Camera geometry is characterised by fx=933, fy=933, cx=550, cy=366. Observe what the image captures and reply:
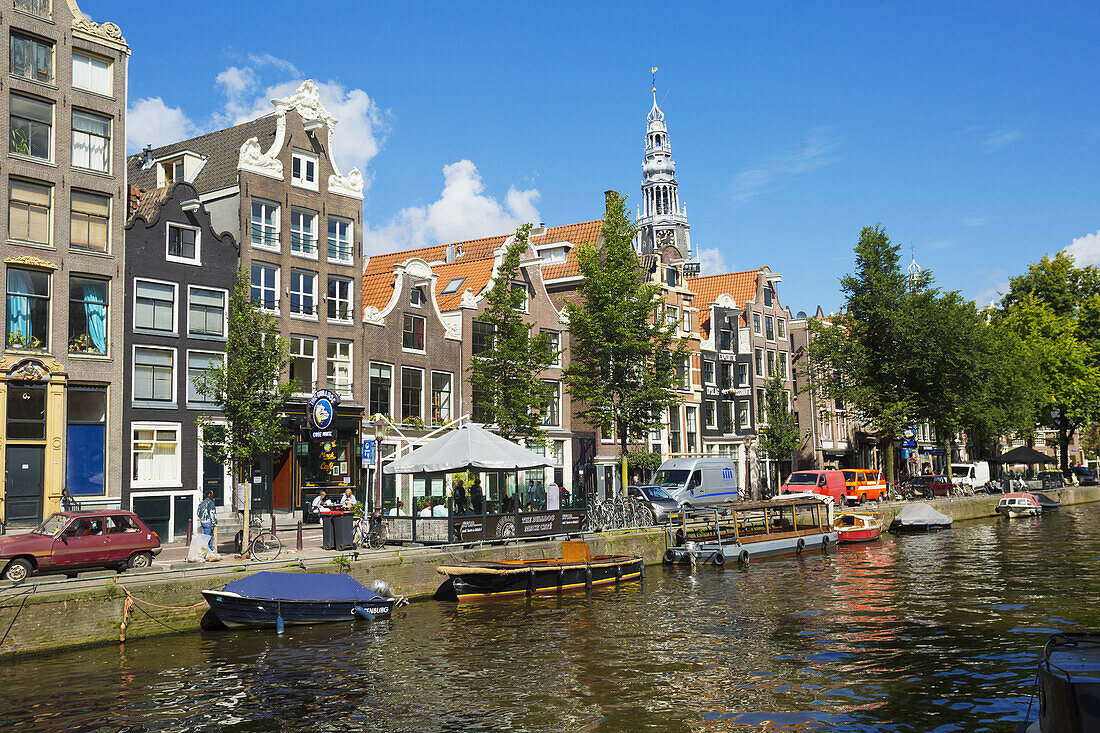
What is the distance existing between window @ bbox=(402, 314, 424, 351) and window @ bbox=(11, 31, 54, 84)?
18791mm

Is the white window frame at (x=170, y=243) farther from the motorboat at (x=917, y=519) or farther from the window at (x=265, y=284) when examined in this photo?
the motorboat at (x=917, y=519)

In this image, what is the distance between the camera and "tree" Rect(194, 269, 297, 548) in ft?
101

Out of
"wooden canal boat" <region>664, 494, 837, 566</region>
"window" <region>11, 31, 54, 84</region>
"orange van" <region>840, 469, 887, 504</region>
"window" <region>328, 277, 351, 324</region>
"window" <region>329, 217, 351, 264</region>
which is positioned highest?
"window" <region>11, 31, 54, 84</region>

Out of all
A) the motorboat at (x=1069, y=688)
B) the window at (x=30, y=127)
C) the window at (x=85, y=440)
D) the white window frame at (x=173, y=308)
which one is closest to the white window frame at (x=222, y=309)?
the white window frame at (x=173, y=308)

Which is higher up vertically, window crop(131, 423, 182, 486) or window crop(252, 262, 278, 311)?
A: window crop(252, 262, 278, 311)

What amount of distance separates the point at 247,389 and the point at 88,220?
37.9ft

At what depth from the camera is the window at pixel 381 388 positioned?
45.1 metres

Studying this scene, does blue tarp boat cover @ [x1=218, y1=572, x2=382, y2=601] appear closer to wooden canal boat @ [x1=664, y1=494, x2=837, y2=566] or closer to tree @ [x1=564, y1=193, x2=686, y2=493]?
wooden canal boat @ [x1=664, y1=494, x2=837, y2=566]

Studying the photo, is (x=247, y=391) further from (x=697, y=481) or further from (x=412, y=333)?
(x=697, y=481)

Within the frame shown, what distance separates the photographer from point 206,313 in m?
39.4

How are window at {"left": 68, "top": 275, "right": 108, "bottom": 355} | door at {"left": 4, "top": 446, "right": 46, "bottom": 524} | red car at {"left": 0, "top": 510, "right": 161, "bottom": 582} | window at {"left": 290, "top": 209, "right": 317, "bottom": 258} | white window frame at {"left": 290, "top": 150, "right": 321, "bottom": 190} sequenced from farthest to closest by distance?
white window frame at {"left": 290, "top": 150, "right": 321, "bottom": 190} → window at {"left": 290, "top": 209, "right": 317, "bottom": 258} → window at {"left": 68, "top": 275, "right": 108, "bottom": 355} → door at {"left": 4, "top": 446, "right": 46, "bottom": 524} → red car at {"left": 0, "top": 510, "right": 161, "bottom": 582}

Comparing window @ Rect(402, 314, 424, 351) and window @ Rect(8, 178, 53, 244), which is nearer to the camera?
window @ Rect(8, 178, 53, 244)

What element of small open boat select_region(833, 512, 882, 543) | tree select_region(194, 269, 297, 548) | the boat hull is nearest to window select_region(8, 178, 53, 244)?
tree select_region(194, 269, 297, 548)

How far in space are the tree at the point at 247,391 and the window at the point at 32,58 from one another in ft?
41.5
